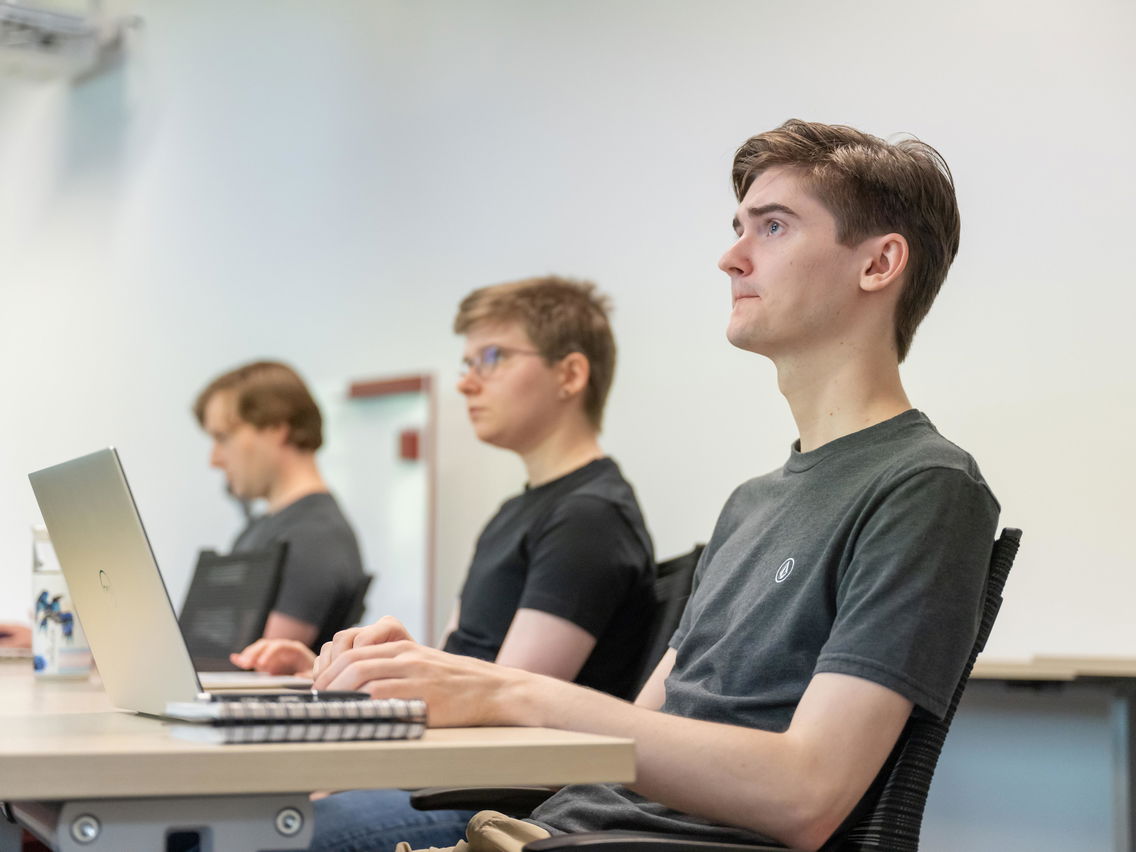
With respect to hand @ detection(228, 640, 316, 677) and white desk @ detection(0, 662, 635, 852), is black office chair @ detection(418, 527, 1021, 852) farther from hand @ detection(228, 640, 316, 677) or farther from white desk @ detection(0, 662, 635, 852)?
hand @ detection(228, 640, 316, 677)

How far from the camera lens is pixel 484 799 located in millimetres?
1607

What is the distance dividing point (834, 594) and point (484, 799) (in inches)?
20.6

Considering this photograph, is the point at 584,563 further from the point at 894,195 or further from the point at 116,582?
the point at 116,582

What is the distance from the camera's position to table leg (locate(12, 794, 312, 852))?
36.1 inches

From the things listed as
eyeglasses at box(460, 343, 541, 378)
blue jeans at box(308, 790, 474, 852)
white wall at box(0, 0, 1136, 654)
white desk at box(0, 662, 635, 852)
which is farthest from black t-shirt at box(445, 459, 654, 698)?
white desk at box(0, 662, 635, 852)

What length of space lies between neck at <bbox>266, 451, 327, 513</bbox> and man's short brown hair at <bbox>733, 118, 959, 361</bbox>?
244 cm

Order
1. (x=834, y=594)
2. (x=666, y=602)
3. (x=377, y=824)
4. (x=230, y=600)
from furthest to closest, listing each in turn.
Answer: (x=230, y=600)
(x=666, y=602)
(x=377, y=824)
(x=834, y=594)

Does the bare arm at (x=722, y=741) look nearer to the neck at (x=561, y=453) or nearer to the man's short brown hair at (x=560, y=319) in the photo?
the neck at (x=561, y=453)

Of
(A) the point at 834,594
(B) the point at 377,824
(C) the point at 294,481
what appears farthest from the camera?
(C) the point at 294,481

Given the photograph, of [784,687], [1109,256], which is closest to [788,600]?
[784,687]

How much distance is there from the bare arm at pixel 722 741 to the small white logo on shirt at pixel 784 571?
0.22 metres

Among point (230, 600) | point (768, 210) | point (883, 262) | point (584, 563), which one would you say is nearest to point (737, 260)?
point (768, 210)

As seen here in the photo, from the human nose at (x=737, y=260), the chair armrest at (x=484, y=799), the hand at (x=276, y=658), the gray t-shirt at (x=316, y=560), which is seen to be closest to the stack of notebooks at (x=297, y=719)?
the chair armrest at (x=484, y=799)

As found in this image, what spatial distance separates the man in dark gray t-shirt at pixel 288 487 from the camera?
3.30 metres
